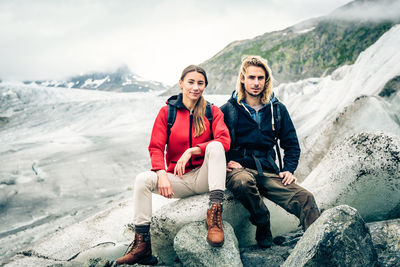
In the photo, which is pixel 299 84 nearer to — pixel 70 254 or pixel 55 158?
pixel 55 158

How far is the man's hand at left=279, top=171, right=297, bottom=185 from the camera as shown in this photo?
12.0ft

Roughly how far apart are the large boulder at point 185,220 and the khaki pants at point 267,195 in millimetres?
358

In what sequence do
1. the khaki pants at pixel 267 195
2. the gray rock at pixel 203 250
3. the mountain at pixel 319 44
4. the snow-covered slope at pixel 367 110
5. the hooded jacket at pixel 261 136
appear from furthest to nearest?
the mountain at pixel 319 44 < the snow-covered slope at pixel 367 110 < the hooded jacket at pixel 261 136 < the khaki pants at pixel 267 195 < the gray rock at pixel 203 250

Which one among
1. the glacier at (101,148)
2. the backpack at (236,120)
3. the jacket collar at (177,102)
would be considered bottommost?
the glacier at (101,148)

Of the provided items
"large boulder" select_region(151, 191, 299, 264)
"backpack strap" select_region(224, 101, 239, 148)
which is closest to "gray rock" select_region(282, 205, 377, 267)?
"large boulder" select_region(151, 191, 299, 264)

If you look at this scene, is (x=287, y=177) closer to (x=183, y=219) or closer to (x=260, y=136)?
(x=260, y=136)

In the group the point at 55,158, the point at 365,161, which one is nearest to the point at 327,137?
the point at 365,161

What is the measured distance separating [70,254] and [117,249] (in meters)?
0.87

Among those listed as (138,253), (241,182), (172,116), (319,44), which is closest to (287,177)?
(241,182)

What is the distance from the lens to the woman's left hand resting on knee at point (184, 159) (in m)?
3.42

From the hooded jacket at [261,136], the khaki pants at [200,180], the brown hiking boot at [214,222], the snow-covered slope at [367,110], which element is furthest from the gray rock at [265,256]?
the snow-covered slope at [367,110]

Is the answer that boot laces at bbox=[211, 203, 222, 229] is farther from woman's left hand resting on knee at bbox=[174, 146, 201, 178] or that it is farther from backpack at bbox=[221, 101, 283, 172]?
backpack at bbox=[221, 101, 283, 172]

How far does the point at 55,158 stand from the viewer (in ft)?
43.5

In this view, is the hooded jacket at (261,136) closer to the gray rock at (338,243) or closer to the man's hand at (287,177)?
the man's hand at (287,177)
